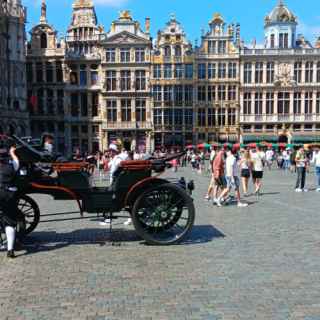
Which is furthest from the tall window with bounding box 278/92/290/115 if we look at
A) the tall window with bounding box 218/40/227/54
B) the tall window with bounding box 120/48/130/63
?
the tall window with bounding box 120/48/130/63

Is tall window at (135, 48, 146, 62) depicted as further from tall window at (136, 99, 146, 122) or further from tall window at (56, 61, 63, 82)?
tall window at (56, 61, 63, 82)

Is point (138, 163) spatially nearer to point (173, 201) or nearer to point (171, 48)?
point (173, 201)

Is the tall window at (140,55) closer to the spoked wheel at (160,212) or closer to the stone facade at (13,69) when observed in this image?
the stone facade at (13,69)

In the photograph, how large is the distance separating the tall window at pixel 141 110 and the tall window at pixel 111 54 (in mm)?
5115

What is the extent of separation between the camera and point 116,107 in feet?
163

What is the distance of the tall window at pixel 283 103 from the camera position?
49719 mm

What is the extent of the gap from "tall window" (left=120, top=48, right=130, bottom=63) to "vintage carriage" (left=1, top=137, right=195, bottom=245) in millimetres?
42544

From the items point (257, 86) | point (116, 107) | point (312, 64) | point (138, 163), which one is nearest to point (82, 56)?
point (116, 107)

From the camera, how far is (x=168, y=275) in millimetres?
5758

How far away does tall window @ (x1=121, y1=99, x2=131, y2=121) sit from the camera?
163 ft

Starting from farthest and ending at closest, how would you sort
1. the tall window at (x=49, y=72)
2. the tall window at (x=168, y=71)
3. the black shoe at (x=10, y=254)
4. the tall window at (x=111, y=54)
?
1. the tall window at (x=49, y=72)
2. the tall window at (x=168, y=71)
3. the tall window at (x=111, y=54)
4. the black shoe at (x=10, y=254)

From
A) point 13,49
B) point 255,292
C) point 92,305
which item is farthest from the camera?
point 13,49

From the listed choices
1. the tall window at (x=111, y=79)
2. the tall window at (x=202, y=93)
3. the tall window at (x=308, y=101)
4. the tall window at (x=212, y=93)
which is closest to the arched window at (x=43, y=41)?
the tall window at (x=111, y=79)

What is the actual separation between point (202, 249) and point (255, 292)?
2.06 metres
